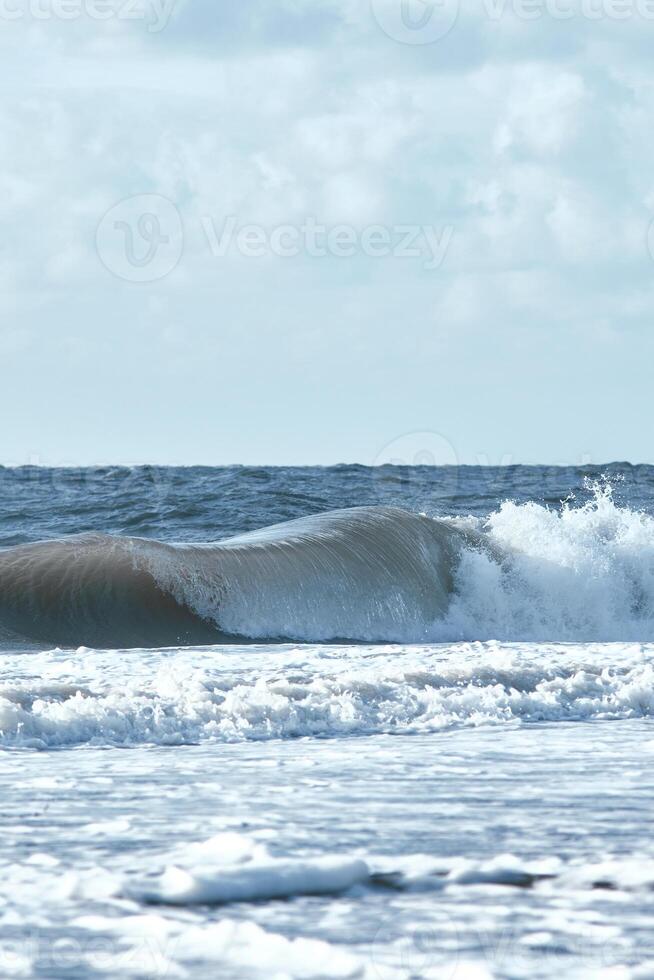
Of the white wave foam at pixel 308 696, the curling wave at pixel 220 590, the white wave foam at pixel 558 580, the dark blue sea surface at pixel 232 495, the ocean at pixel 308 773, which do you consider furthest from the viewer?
the dark blue sea surface at pixel 232 495

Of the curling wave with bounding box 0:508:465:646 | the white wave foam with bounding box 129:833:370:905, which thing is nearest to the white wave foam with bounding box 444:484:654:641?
the curling wave with bounding box 0:508:465:646

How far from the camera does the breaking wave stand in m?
9.38

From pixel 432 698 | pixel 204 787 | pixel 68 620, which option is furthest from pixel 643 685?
pixel 68 620

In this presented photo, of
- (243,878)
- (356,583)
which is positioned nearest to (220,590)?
(356,583)

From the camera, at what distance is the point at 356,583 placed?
10.9 meters

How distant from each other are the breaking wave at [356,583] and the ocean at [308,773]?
33mm

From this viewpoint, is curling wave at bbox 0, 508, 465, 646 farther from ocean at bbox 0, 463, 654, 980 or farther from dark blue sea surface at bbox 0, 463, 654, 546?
dark blue sea surface at bbox 0, 463, 654, 546

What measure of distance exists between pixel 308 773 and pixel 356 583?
6.67 meters

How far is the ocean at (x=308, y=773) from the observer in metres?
2.60

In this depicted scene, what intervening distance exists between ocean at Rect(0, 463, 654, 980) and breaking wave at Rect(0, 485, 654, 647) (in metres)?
0.03

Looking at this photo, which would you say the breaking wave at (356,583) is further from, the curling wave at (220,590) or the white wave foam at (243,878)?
the white wave foam at (243,878)

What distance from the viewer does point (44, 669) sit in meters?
6.36

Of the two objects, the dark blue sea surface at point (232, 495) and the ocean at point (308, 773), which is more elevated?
the dark blue sea surface at point (232, 495)

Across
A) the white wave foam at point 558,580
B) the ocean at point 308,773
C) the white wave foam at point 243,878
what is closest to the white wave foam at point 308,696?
the ocean at point 308,773
